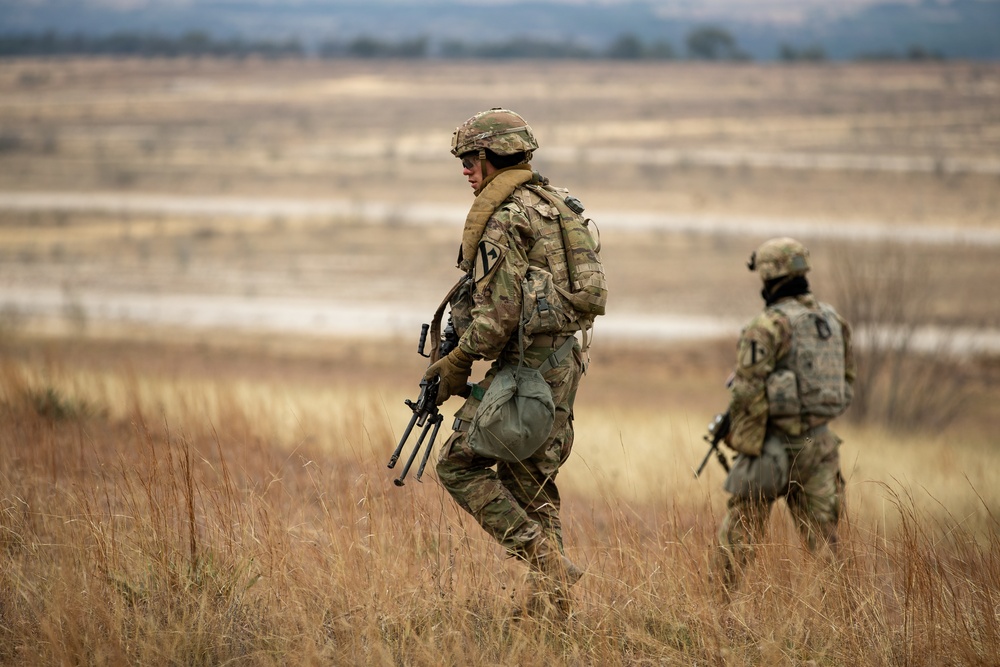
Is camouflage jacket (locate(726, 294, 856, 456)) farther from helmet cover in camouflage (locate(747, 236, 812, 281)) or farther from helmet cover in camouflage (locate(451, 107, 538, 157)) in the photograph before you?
helmet cover in camouflage (locate(451, 107, 538, 157))

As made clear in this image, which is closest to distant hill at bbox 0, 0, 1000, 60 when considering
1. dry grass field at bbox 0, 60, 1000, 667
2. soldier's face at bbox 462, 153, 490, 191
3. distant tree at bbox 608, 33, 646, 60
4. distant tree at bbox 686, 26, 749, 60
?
distant tree at bbox 686, 26, 749, 60

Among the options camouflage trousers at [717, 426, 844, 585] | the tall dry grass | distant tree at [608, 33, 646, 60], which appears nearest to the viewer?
the tall dry grass

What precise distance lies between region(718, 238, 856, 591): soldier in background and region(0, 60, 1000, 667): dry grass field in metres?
0.29

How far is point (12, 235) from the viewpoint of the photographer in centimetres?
2273

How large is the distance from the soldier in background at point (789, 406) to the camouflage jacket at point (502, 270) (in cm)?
159

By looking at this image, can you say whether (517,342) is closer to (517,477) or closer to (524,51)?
(517,477)

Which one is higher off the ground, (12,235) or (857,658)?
(857,658)

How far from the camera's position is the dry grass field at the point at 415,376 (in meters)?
3.77

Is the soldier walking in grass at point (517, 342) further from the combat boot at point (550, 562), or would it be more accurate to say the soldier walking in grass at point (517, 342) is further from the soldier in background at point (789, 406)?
the soldier in background at point (789, 406)

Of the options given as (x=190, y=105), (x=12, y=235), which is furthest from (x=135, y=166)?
(x=190, y=105)

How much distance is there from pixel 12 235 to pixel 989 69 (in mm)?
46721

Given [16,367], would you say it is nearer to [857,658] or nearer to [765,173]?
[857,658]

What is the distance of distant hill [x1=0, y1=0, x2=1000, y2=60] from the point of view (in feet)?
406

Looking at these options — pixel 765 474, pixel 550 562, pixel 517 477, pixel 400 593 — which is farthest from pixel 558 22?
pixel 400 593
